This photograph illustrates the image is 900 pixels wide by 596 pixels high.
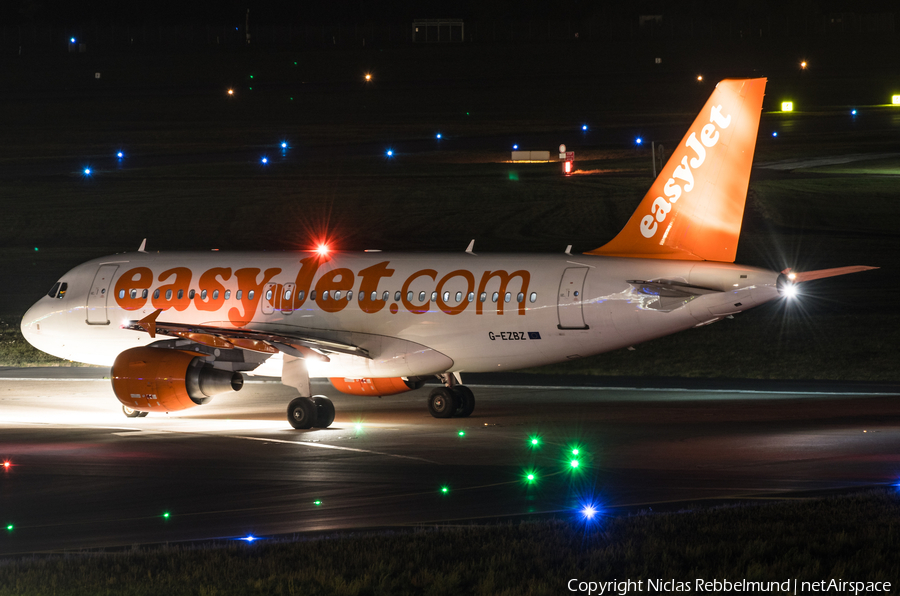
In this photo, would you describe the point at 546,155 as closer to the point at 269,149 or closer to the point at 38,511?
the point at 269,149

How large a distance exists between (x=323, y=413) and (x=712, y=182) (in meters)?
9.46

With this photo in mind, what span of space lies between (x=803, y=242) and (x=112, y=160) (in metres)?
43.2

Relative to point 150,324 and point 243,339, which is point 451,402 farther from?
point 150,324

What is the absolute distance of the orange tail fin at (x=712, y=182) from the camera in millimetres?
25422

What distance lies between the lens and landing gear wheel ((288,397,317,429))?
86.2 ft

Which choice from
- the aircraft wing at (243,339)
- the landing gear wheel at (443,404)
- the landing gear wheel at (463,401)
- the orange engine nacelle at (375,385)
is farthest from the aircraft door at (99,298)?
the landing gear wheel at (463,401)

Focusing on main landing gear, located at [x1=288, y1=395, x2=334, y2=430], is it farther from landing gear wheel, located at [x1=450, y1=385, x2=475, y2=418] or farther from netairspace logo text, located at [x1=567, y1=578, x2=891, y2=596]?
netairspace logo text, located at [x1=567, y1=578, x2=891, y2=596]

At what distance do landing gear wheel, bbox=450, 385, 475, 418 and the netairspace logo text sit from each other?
15927 millimetres

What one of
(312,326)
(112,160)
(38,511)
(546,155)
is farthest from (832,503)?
(112,160)

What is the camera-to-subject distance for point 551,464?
2095 centimetres

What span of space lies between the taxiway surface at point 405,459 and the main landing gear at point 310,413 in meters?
0.29

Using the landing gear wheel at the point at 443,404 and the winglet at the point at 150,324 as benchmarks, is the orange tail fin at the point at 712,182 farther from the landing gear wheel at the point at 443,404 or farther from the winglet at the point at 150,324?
the winglet at the point at 150,324

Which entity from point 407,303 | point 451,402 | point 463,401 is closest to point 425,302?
point 407,303

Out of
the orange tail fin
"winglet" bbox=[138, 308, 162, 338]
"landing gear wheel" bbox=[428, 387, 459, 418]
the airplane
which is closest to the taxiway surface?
"landing gear wheel" bbox=[428, 387, 459, 418]
